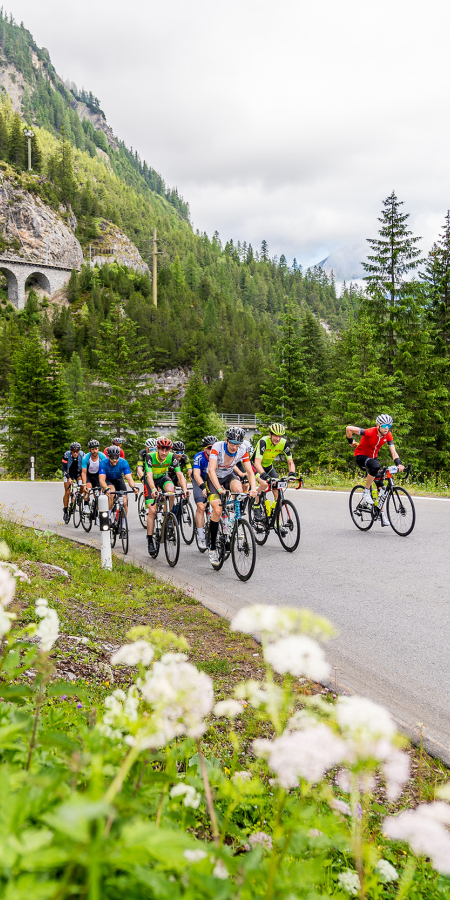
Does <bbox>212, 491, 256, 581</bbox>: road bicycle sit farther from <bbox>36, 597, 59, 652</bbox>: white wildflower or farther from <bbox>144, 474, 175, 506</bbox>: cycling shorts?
<bbox>36, 597, 59, 652</bbox>: white wildflower

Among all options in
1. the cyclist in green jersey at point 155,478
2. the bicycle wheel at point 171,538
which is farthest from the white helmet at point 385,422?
the bicycle wheel at point 171,538

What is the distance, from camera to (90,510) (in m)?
13.6

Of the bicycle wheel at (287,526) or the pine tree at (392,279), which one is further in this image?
the pine tree at (392,279)

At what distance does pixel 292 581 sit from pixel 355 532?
355 centimetres

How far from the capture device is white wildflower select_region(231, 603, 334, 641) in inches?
48.9

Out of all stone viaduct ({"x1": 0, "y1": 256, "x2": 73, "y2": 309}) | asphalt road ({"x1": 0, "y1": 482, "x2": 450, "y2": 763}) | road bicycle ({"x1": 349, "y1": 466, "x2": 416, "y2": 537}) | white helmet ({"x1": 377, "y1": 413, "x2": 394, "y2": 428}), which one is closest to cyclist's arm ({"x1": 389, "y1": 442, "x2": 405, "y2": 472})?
road bicycle ({"x1": 349, "y1": 466, "x2": 416, "y2": 537})

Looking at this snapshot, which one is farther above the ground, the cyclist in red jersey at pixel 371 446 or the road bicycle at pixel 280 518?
the cyclist in red jersey at pixel 371 446

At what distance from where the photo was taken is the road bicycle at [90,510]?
43.0ft

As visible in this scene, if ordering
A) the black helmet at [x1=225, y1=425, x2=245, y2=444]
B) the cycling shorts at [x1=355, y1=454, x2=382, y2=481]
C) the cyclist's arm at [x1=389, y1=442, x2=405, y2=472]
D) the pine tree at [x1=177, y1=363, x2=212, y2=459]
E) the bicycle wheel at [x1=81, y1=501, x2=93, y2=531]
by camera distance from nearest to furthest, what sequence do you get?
the black helmet at [x1=225, y1=425, x2=245, y2=444], the cyclist's arm at [x1=389, y1=442, x2=405, y2=472], the cycling shorts at [x1=355, y1=454, x2=382, y2=481], the bicycle wheel at [x1=81, y1=501, x2=93, y2=531], the pine tree at [x1=177, y1=363, x2=212, y2=459]

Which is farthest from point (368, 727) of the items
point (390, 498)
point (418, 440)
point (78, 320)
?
point (78, 320)

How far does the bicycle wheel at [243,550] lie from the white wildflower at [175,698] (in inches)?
273

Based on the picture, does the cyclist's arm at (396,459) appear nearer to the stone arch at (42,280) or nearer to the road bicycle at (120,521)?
the road bicycle at (120,521)

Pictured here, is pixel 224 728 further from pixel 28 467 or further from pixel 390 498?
pixel 28 467

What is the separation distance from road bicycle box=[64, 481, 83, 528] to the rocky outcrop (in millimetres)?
150668
